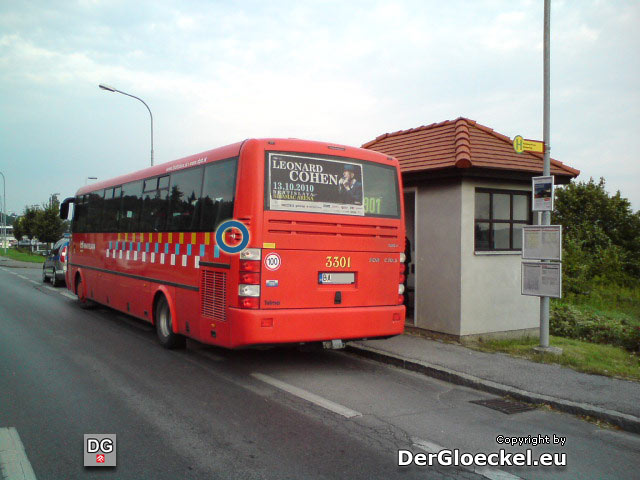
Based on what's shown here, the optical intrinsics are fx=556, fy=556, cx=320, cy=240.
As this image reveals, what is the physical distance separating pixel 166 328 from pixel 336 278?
11.3 feet

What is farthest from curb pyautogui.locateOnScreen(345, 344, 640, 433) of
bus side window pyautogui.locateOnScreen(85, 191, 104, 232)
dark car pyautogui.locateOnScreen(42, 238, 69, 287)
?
dark car pyautogui.locateOnScreen(42, 238, 69, 287)

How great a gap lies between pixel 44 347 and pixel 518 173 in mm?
8781

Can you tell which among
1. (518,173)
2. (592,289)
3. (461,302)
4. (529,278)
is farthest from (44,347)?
(592,289)

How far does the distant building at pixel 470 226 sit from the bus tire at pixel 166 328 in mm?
4545

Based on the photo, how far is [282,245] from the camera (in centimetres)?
712

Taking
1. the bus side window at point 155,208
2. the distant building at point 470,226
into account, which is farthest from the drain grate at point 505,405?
the bus side window at point 155,208

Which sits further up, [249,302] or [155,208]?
[155,208]

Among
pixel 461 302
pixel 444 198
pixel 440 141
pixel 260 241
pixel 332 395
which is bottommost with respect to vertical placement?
pixel 332 395

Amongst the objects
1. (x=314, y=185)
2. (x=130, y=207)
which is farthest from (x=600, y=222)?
(x=314, y=185)

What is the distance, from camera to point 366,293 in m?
7.72

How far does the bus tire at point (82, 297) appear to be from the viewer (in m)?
14.3

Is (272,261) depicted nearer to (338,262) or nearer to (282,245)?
(282,245)

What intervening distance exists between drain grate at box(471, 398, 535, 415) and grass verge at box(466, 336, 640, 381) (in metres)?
1.71

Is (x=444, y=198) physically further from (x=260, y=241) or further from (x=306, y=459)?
(x=306, y=459)
